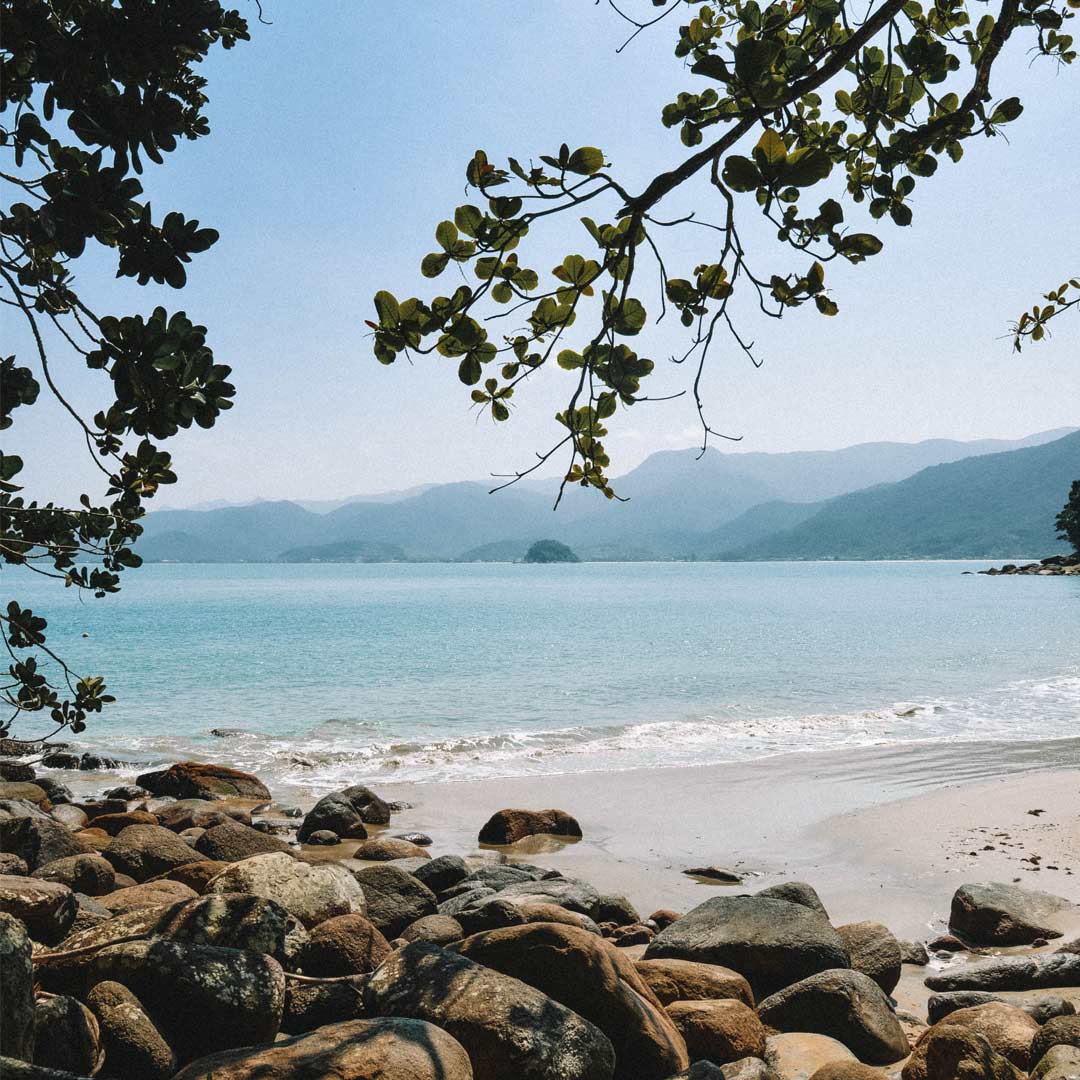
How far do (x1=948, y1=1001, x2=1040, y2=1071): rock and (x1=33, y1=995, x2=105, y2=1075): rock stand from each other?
14.8 ft

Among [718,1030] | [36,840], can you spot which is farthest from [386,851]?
[718,1030]

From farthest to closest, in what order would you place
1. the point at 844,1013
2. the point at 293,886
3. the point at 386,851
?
the point at 386,851, the point at 293,886, the point at 844,1013

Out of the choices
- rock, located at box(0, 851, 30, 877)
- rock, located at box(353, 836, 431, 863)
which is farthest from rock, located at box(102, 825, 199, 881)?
rock, located at box(353, 836, 431, 863)

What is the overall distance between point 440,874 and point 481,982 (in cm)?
466

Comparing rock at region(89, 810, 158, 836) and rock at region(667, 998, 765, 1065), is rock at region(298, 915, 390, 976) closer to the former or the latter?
rock at region(667, 998, 765, 1065)

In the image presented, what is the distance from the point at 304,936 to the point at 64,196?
434cm

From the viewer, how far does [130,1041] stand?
3896 mm

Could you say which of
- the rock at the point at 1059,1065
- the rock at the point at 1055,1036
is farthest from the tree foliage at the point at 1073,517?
the rock at the point at 1059,1065

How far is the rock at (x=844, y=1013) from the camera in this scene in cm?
548

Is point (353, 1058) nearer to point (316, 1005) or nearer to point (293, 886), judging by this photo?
point (316, 1005)

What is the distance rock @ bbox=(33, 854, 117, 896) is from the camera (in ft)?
23.3

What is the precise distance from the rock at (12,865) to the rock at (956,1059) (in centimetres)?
683

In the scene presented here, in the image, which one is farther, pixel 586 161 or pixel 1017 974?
pixel 1017 974

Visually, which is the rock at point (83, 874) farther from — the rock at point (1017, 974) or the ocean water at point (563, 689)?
the ocean water at point (563, 689)
